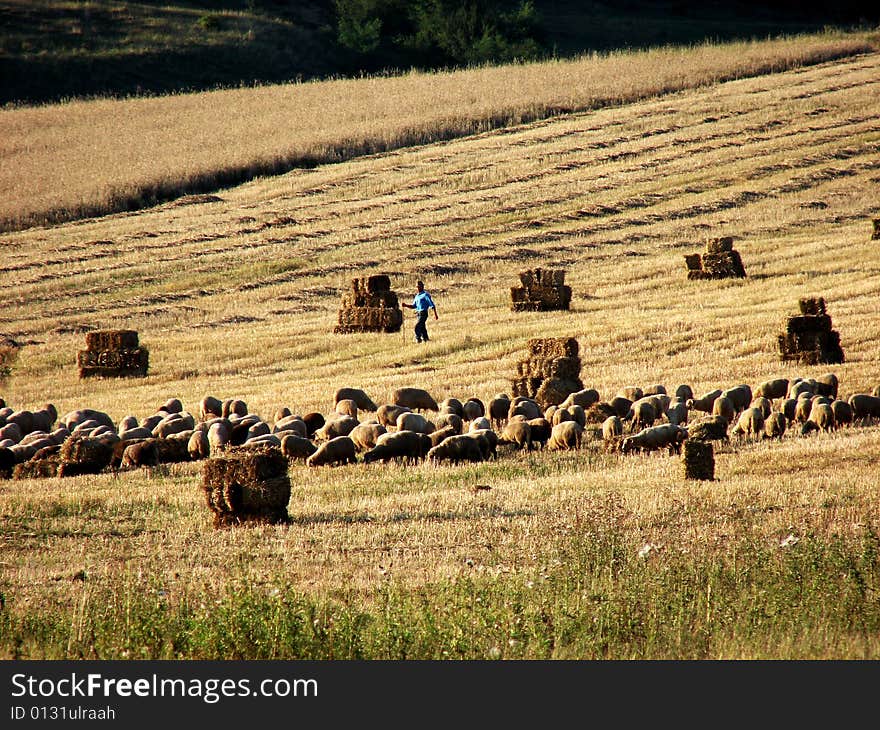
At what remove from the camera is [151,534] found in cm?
1102

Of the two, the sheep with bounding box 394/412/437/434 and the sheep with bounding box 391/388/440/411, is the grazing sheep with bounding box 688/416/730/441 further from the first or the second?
the sheep with bounding box 391/388/440/411

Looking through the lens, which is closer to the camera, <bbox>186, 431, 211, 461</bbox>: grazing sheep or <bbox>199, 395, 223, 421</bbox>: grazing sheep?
<bbox>186, 431, 211, 461</bbox>: grazing sheep

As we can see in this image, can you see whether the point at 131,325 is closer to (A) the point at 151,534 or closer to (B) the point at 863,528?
(A) the point at 151,534

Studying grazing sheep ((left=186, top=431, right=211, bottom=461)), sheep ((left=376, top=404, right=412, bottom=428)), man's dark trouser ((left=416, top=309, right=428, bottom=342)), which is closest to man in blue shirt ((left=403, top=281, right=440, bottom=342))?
man's dark trouser ((left=416, top=309, right=428, bottom=342))

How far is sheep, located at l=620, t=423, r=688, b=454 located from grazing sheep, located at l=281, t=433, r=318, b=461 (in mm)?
3821

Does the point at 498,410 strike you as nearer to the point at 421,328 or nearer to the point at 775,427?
the point at 775,427

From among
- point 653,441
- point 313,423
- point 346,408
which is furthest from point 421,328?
→ point 653,441

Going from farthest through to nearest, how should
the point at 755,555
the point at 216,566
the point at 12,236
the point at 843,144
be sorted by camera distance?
the point at 843,144
the point at 12,236
the point at 216,566
the point at 755,555

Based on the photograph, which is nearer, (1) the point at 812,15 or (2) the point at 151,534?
(2) the point at 151,534

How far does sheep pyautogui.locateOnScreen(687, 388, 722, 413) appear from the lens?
16969mm

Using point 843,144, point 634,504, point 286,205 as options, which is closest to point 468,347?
point 634,504

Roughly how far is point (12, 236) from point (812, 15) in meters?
78.6

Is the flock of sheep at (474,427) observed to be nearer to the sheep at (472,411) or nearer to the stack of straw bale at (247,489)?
the sheep at (472,411)

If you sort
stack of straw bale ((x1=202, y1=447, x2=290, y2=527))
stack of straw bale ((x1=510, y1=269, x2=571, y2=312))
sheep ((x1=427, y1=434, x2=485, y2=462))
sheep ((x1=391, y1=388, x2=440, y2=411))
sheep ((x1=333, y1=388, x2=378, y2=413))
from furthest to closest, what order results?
stack of straw bale ((x1=510, y1=269, x2=571, y2=312)) → sheep ((x1=333, y1=388, x2=378, y2=413)) → sheep ((x1=391, y1=388, x2=440, y2=411)) → sheep ((x1=427, y1=434, x2=485, y2=462)) → stack of straw bale ((x1=202, y1=447, x2=290, y2=527))
